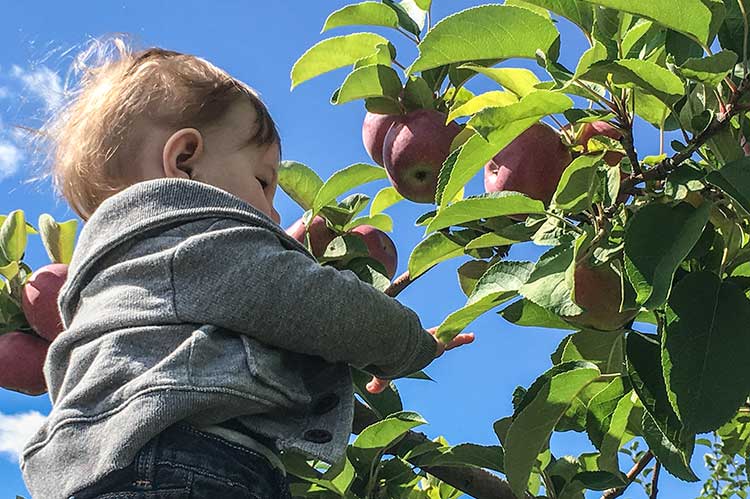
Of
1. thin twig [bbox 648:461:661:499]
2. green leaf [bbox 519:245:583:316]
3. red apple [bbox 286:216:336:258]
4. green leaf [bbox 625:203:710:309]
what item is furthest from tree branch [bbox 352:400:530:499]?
green leaf [bbox 625:203:710:309]

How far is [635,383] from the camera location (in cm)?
117

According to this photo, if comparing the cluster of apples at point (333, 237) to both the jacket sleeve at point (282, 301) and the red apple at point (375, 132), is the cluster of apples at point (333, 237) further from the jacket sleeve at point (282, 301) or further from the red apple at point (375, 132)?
the jacket sleeve at point (282, 301)

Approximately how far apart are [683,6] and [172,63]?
83 cm

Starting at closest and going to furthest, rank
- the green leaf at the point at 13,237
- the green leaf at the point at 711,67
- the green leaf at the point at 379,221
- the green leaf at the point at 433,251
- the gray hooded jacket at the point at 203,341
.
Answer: the green leaf at the point at 711,67 < the gray hooded jacket at the point at 203,341 < the green leaf at the point at 433,251 < the green leaf at the point at 379,221 < the green leaf at the point at 13,237

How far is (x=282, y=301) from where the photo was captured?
1.18 meters

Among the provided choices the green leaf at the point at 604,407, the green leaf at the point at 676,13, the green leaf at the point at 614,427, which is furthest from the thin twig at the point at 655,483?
the green leaf at the point at 676,13

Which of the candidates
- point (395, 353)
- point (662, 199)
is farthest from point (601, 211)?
point (395, 353)

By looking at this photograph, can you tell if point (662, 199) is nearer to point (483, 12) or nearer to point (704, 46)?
Answer: point (704, 46)

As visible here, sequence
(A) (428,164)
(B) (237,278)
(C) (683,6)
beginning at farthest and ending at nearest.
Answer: (A) (428,164)
(B) (237,278)
(C) (683,6)

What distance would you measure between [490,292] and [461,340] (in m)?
0.14

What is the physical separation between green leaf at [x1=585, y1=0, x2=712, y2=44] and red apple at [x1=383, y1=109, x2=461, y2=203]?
0.51 meters

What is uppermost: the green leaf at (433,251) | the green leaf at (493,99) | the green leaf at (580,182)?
the green leaf at (493,99)

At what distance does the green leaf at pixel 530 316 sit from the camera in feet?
4.53

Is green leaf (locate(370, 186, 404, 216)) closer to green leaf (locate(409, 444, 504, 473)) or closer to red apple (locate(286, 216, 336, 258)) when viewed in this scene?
red apple (locate(286, 216, 336, 258))
